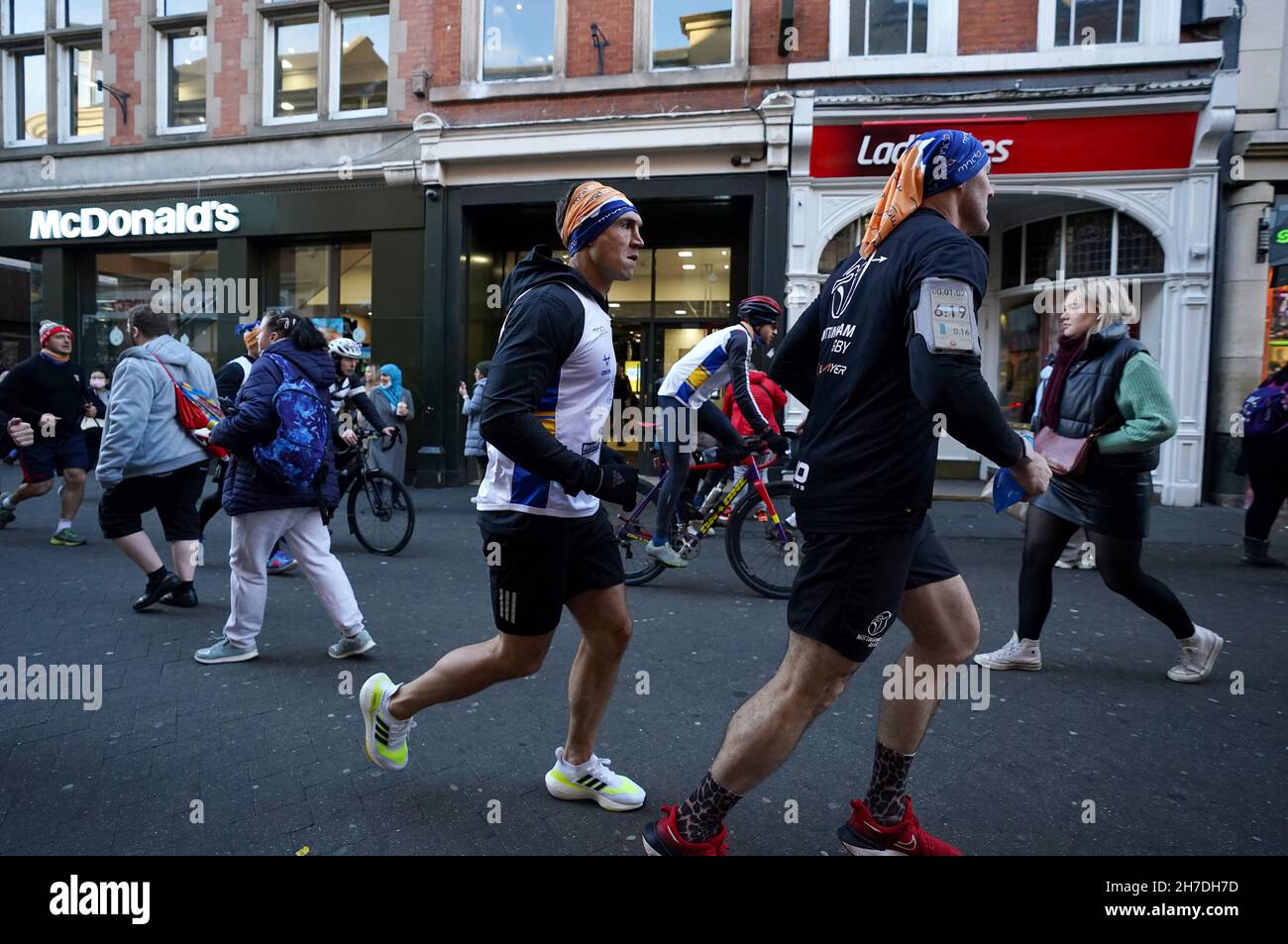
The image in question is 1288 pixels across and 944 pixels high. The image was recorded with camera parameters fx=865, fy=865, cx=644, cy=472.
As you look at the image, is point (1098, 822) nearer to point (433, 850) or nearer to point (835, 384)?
point (835, 384)

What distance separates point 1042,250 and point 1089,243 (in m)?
0.64

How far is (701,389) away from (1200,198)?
806 centimetres

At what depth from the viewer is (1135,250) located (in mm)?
11000

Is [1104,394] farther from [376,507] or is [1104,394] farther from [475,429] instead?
[475,429]

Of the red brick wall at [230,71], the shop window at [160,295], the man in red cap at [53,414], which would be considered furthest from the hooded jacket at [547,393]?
the red brick wall at [230,71]

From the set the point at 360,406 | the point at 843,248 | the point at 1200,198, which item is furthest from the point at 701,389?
the point at 1200,198

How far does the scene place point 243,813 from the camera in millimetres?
2850

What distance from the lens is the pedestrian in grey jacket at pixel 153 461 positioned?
16.5ft

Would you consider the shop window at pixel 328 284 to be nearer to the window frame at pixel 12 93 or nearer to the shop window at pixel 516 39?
the shop window at pixel 516 39

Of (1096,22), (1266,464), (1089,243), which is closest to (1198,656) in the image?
(1266,464)

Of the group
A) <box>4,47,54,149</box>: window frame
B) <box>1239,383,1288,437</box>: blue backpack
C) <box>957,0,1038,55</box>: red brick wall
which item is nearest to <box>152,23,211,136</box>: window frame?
<box>4,47,54,149</box>: window frame

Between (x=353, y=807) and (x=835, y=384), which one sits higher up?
(x=835, y=384)

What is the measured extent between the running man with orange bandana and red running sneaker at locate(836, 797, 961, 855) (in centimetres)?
45

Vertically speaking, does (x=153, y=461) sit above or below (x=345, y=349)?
below
